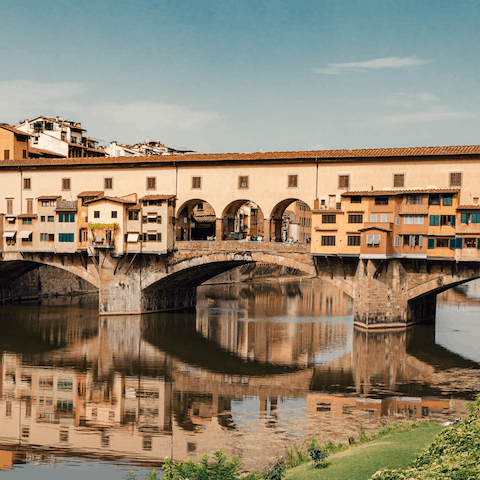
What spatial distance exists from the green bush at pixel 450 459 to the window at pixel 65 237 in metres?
41.9

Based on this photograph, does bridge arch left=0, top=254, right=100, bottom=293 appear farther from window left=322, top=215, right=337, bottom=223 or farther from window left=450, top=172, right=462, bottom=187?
window left=450, top=172, right=462, bottom=187

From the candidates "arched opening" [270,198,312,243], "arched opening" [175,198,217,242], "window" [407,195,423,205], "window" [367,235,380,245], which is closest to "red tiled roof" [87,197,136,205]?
"arched opening" [175,198,217,242]

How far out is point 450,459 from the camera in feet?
38.6

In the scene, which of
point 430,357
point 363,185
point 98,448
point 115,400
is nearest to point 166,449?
point 98,448

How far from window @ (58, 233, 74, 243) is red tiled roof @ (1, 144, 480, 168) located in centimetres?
594

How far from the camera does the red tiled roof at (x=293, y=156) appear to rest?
43312 mm

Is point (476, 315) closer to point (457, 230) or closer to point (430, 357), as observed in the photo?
point (457, 230)

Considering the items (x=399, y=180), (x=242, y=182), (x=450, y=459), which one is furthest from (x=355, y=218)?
(x=450, y=459)

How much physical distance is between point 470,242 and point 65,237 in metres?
30.8

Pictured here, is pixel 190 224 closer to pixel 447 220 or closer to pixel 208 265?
pixel 208 265

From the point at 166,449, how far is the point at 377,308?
86.0 feet

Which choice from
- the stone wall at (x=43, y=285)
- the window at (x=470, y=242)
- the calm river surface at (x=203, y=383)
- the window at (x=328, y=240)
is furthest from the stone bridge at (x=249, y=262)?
the stone wall at (x=43, y=285)

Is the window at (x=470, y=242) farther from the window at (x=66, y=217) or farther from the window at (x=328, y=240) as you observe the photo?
the window at (x=66, y=217)

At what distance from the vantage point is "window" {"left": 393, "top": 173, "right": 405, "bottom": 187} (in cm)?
4459
